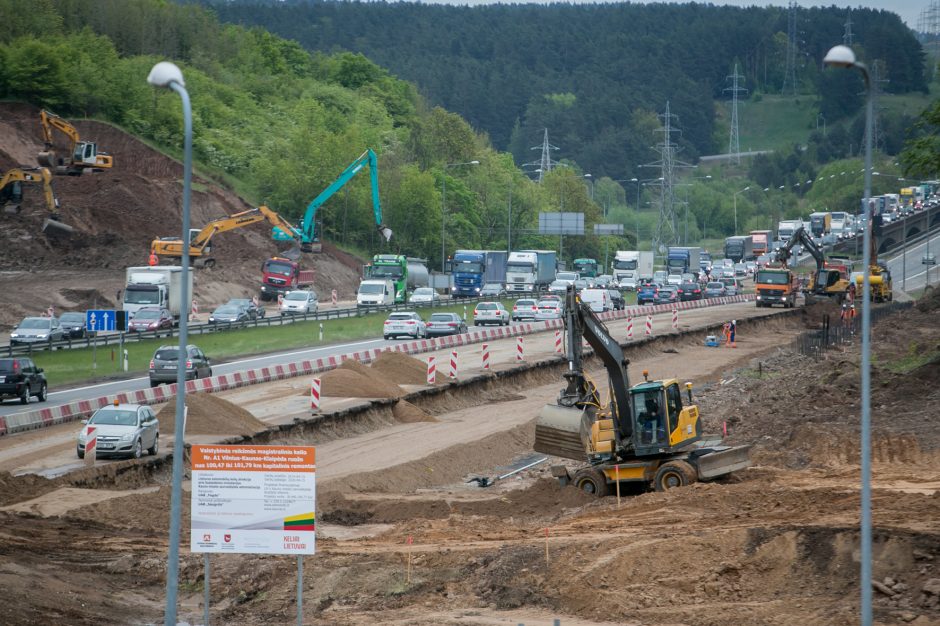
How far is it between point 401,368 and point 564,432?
21.2 metres

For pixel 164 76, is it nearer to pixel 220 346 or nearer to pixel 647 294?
pixel 220 346

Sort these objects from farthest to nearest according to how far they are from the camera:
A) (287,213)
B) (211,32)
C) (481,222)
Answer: (211,32), (481,222), (287,213)

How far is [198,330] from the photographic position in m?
61.5

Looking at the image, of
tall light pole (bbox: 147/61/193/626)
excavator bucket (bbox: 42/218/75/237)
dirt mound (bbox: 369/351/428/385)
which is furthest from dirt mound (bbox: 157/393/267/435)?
excavator bucket (bbox: 42/218/75/237)

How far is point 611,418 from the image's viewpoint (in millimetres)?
28078

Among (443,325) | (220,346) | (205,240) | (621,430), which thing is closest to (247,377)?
(220,346)

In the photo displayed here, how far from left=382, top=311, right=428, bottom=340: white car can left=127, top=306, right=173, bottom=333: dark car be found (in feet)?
34.8

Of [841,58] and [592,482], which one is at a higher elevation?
[841,58]

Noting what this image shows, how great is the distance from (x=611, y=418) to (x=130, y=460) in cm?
1168

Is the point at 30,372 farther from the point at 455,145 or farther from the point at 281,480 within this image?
the point at 455,145

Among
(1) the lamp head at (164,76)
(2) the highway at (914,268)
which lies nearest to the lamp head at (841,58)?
(1) the lamp head at (164,76)

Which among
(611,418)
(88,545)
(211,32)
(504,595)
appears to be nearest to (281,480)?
(504,595)

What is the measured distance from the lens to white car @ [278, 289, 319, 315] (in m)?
72.8

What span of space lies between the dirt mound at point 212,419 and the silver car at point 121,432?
352cm
